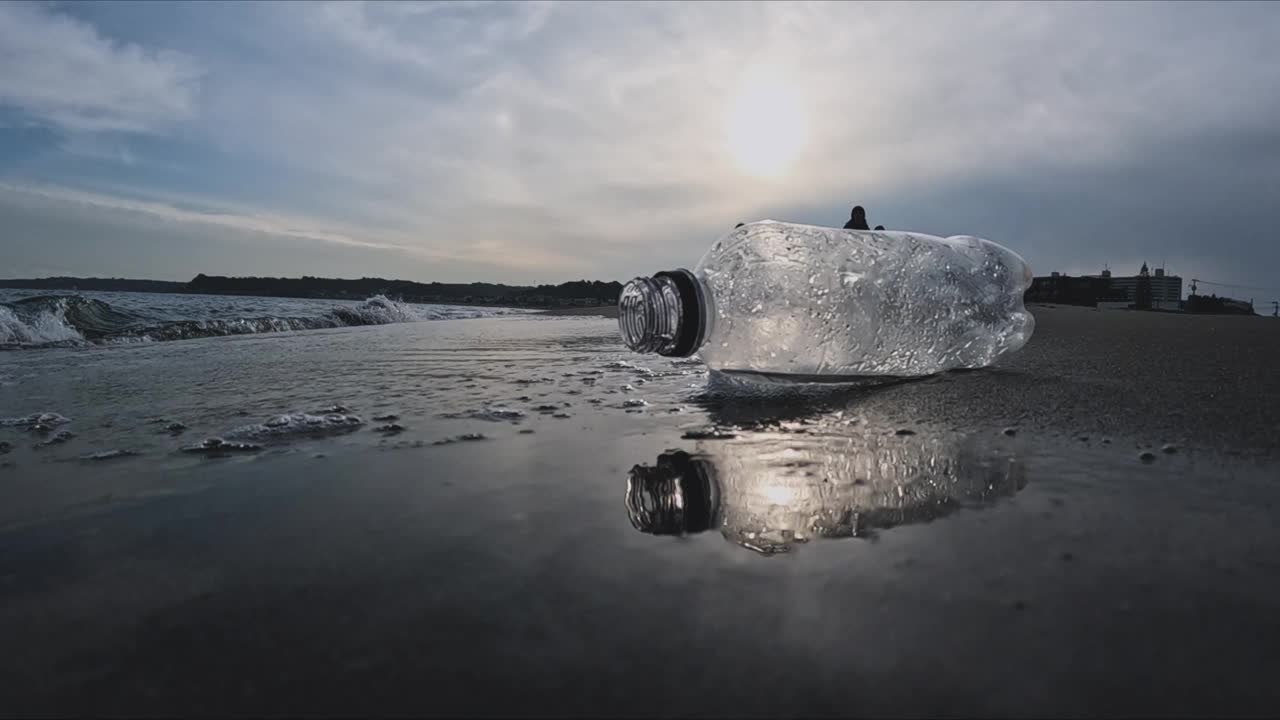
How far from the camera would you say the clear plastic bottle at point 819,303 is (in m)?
2.02

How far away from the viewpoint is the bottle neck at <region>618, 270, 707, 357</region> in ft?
5.69

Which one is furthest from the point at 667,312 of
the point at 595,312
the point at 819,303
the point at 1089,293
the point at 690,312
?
the point at 1089,293

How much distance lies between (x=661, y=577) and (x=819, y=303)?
1.55m

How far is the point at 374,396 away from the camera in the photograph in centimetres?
193

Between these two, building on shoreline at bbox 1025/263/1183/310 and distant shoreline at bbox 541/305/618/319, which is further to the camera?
building on shoreline at bbox 1025/263/1183/310

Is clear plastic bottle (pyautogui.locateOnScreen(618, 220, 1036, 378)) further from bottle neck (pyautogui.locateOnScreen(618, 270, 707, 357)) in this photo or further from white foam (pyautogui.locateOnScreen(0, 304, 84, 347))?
white foam (pyautogui.locateOnScreen(0, 304, 84, 347))

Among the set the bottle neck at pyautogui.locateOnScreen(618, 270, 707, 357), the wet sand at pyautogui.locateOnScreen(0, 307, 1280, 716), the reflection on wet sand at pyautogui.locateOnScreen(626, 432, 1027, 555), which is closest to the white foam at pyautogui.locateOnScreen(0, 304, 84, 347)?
the wet sand at pyautogui.locateOnScreen(0, 307, 1280, 716)

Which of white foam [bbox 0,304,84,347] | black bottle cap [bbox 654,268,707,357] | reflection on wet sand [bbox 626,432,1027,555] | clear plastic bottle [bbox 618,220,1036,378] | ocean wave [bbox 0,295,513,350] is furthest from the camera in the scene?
ocean wave [bbox 0,295,513,350]

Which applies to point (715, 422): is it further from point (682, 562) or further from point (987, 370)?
point (987, 370)

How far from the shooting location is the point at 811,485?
3.24 feet

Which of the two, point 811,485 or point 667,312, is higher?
point 667,312

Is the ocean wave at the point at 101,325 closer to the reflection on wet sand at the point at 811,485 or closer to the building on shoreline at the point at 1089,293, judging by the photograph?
the reflection on wet sand at the point at 811,485

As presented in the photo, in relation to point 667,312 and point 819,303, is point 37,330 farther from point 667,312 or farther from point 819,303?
point 819,303

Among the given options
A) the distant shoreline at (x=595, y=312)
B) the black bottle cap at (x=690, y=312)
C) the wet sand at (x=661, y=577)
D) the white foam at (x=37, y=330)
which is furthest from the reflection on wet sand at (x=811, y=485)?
the distant shoreline at (x=595, y=312)
